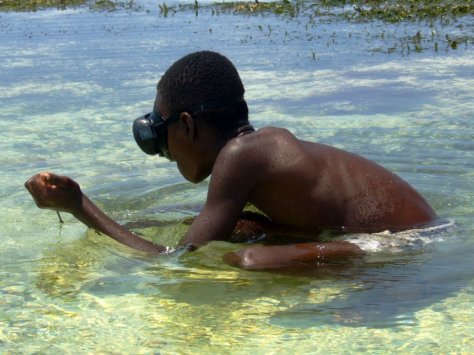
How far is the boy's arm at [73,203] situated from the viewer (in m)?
3.85

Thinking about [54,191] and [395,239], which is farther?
[395,239]

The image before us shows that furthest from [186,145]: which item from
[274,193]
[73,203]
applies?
[73,203]

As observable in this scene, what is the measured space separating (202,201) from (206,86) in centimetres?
157

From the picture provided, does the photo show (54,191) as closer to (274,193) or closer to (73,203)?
(73,203)

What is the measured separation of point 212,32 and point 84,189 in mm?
8876

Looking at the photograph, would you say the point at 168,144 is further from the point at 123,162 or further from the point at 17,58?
the point at 17,58

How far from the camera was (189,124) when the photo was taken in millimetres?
3965

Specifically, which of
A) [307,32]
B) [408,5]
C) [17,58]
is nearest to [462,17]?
[408,5]

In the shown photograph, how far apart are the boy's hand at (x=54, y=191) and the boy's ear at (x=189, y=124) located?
1.85 ft

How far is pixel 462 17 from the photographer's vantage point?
1416cm

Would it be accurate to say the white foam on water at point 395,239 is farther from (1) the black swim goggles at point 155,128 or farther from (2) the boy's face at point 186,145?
(1) the black swim goggles at point 155,128

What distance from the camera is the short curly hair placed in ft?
13.0

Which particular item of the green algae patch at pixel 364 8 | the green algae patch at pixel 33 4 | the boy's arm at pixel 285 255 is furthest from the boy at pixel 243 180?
the green algae patch at pixel 33 4

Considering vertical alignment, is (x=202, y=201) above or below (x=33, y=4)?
below
